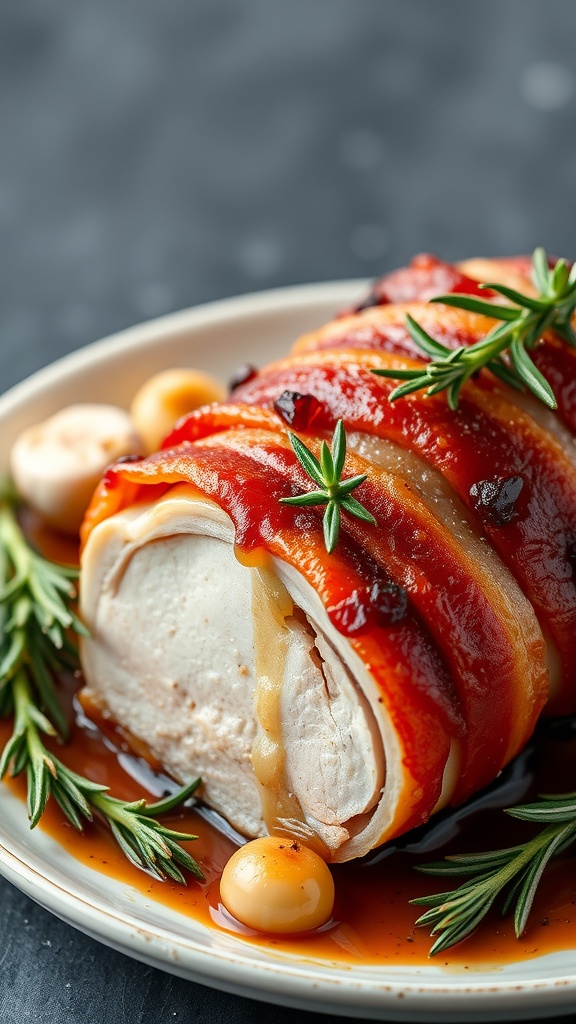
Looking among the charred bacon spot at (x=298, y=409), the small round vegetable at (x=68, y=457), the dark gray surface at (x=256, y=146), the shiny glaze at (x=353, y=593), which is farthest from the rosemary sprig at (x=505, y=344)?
the dark gray surface at (x=256, y=146)

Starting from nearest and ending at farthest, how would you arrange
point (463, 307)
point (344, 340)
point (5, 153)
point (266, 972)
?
point (266, 972) → point (463, 307) → point (344, 340) → point (5, 153)

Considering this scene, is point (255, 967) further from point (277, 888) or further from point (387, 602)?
point (387, 602)

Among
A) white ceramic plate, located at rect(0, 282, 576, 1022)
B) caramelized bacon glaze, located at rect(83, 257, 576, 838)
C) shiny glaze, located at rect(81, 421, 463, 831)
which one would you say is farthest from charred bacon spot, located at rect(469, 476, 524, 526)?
white ceramic plate, located at rect(0, 282, 576, 1022)

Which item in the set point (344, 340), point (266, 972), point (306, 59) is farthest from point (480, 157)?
point (266, 972)

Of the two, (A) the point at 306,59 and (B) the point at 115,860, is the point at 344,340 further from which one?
(A) the point at 306,59

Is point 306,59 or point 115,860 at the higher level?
point 306,59

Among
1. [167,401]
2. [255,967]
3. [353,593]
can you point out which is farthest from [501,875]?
[167,401]

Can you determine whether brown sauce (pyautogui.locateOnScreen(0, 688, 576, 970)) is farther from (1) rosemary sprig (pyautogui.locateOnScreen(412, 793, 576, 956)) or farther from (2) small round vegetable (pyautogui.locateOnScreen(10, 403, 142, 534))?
(2) small round vegetable (pyautogui.locateOnScreen(10, 403, 142, 534))
